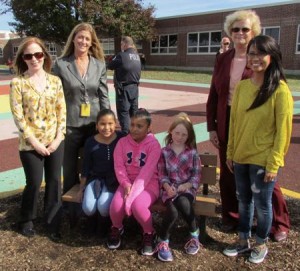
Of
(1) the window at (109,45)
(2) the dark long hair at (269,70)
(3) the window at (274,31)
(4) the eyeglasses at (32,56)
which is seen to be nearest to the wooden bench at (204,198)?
(2) the dark long hair at (269,70)

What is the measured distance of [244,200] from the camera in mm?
3033

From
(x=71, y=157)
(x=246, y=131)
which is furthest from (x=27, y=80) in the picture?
(x=246, y=131)

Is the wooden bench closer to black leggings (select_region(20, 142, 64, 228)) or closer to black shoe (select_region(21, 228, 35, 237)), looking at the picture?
black leggings (select_region(20, 142, 64, 228))

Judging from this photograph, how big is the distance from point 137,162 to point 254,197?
111 centimetres

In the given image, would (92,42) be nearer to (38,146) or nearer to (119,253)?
(38,146)

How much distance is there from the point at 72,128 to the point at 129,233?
3.89 feet

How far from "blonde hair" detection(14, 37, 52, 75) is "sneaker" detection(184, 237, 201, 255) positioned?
2.07m

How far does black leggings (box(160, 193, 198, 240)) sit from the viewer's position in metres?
3.06

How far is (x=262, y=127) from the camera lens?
8.95 feet

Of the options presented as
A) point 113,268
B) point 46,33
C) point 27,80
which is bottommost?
point 113,268

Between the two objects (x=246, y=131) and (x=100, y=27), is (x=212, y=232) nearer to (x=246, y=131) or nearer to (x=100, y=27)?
(x=246, y=131)

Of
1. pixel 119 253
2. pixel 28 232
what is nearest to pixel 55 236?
pixel 28 232

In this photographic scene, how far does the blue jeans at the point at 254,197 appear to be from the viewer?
280cm

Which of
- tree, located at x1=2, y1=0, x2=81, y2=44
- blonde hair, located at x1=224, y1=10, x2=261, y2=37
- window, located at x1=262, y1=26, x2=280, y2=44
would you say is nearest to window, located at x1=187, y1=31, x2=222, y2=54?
window, located at x1=262, y1=26, x2=280, y2=44
